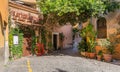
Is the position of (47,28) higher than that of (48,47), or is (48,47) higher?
(47,28)

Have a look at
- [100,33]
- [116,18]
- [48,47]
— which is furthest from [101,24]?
[48,47]

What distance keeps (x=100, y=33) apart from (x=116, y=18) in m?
2.46

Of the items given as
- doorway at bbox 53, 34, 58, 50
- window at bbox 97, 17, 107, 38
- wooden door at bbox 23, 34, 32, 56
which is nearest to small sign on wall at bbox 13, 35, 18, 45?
wooden door at bbox 23, 34, 32, 56

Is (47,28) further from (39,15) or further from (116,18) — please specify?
(116,18)

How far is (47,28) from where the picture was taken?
24719 mm

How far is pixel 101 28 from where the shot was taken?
20.8 metres

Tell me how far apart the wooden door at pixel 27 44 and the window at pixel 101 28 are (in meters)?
6.88

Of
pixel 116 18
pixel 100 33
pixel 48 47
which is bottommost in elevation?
pixel 48 47

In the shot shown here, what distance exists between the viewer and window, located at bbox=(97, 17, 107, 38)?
20248 mm

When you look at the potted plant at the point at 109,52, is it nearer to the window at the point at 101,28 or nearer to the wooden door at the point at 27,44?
the window at the point at 101,28

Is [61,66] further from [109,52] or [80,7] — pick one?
[80,7]

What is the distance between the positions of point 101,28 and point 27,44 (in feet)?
24.3

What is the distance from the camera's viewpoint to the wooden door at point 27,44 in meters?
21.4

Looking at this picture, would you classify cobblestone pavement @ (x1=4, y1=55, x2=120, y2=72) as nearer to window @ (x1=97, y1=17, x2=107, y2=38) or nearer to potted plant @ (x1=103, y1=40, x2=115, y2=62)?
potted plant @ (x1=103, y1=40, x2=115, y2=62)
